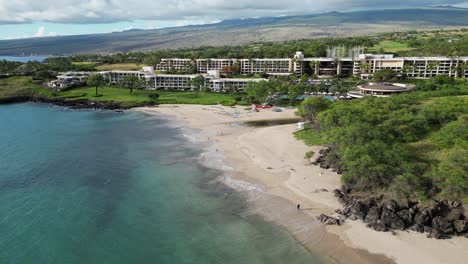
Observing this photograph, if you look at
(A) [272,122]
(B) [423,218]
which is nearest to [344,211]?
(B) [423,218]

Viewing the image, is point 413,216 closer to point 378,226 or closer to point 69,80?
point 378,226

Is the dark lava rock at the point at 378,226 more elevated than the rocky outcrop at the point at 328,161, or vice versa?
the rocky outcrop at the point at 328,161

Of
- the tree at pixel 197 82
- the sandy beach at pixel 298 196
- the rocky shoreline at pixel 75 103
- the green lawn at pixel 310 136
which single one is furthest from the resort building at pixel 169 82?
the green lawn at pixel 310 136

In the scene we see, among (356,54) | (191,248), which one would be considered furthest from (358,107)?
(356,54)

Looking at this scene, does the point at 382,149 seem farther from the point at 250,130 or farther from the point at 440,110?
the point at 250,130

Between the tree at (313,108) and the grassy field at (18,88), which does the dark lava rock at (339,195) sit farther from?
the grassy field at (18,88)

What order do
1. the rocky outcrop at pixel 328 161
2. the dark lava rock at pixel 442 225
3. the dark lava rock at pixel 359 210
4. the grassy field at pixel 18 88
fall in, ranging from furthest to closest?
1. the grassy field at pixel 18 88
2. the rocky outcrop at pixel 328 161
3. the dark lava rock at pixel 359 210
4. the dark lava rock at pixel 442 225
